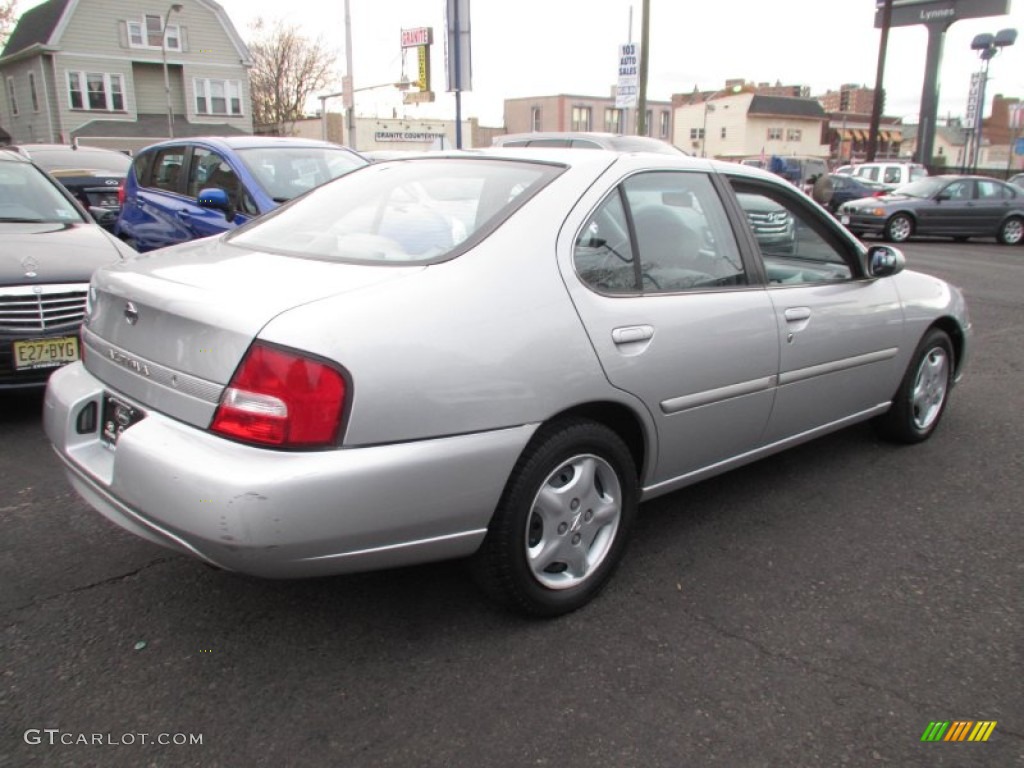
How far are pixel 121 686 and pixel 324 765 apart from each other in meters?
0.72

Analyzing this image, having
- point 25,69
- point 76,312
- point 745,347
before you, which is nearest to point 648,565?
point 745,347

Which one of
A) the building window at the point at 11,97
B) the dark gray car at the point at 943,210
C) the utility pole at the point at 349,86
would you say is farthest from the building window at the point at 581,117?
the dark gray car at the point at 943,210

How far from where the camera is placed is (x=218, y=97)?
40.2m

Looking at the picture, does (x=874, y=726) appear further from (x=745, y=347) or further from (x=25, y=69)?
(x=25, y=69)

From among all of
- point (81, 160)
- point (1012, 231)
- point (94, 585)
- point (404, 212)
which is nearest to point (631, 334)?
point (404, 212)

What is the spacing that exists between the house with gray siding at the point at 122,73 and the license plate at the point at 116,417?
37445mm

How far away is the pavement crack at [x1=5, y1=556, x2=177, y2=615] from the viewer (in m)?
2.77

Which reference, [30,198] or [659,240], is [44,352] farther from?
[659,240]

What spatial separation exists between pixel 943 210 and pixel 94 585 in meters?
18.9

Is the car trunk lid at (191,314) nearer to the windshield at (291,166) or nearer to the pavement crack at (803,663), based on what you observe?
the pavement crack at (803,663)

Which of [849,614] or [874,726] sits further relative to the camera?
[849,614]

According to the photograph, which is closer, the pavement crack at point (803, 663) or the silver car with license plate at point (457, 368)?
the silver car with license plate at point (457, 368)

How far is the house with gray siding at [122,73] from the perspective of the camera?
36.0 m

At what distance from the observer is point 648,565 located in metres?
3.20
